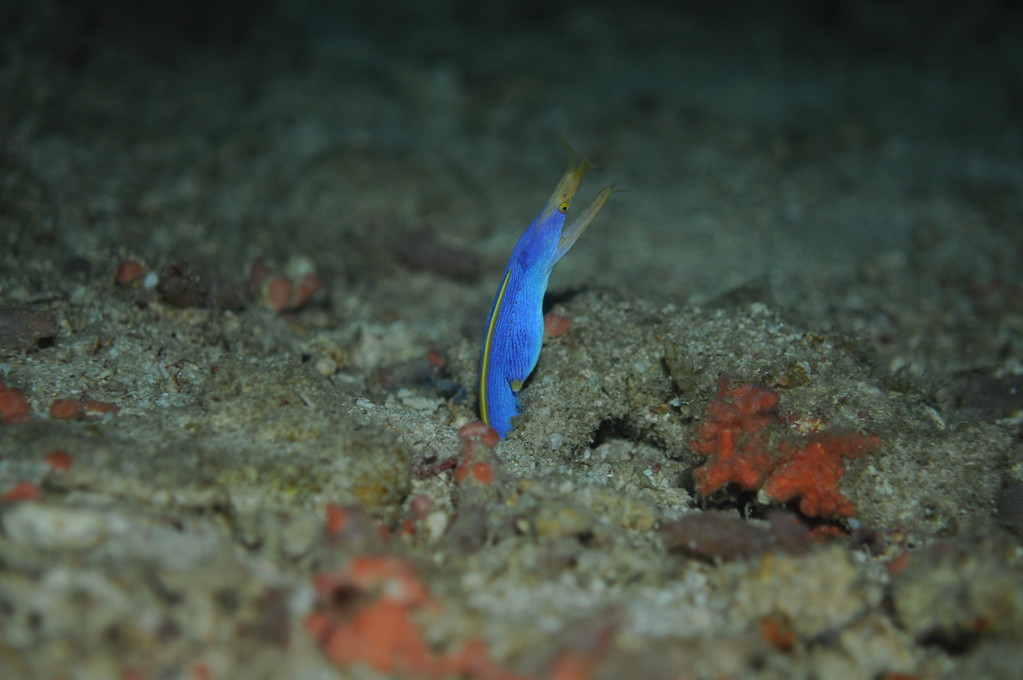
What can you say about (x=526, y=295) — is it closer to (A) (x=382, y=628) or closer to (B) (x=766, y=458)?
(B) (x=766, y=458)

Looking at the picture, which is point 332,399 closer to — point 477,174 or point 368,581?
point 368,581

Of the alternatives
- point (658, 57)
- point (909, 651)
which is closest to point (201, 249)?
point (909, 651)

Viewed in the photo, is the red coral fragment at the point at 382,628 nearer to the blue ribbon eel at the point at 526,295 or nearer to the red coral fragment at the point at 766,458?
the blue ribbon eel at the point at 526,295

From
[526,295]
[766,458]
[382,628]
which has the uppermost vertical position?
[526,295]

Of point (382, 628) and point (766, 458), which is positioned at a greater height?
point (766, 458)

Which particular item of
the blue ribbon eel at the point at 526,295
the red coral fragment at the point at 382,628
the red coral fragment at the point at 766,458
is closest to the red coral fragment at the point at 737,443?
the red coral fragment at the point at 766,458

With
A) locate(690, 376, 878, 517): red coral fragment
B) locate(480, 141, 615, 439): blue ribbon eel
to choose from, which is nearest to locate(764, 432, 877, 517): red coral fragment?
locate(690, 376, 878, 517): red coral fragment

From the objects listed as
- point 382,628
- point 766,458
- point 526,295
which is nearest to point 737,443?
point 766,458

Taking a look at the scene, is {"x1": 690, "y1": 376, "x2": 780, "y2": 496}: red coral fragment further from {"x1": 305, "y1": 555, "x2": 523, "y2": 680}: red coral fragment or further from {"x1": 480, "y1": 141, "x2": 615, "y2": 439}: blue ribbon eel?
{"x1": 305, "y1": 555, "x2": 523, "y2": 680}: red coral fragment
